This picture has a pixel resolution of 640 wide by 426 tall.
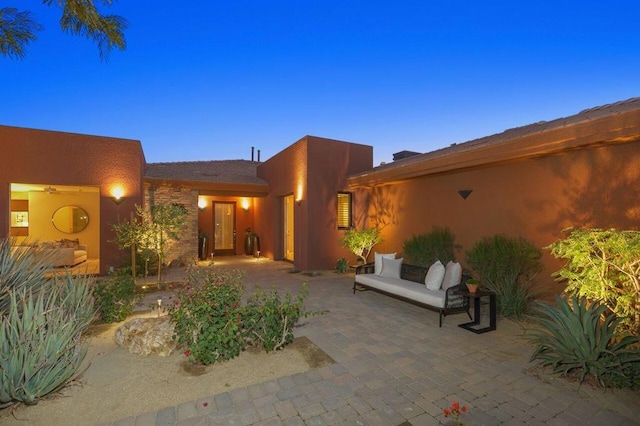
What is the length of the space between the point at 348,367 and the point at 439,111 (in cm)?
1273

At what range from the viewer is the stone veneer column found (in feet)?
36.0

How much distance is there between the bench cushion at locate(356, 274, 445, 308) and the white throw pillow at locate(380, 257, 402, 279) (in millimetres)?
215

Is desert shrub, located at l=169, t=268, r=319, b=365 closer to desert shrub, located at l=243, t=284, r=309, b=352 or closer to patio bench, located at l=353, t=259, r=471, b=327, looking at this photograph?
desert shrub, located at l=243, t=284, r=309, b=352

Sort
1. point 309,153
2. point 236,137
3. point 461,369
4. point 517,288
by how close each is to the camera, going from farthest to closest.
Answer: point 236,137
point 309,153
point 517,288
point 461,369

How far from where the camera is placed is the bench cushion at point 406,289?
15.6 feet

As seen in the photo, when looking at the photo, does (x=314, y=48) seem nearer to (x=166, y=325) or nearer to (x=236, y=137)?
(x=166, y=325)

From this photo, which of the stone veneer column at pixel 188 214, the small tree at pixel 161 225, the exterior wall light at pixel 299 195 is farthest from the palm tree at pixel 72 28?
the exterior wall light at pixel 299 195

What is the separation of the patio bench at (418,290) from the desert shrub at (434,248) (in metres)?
1.08

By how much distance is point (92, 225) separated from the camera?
43.8 feet

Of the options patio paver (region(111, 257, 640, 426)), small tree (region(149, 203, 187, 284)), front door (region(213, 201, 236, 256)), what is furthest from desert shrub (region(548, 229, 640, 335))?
front door (region(213, 201, 236, 256))

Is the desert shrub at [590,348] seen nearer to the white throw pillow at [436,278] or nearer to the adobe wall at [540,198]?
the white throw pillow at [436,278]

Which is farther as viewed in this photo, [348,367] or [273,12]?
[273,12]

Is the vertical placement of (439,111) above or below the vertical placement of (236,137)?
below

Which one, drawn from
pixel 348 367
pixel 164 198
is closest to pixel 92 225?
pixel 164 198
